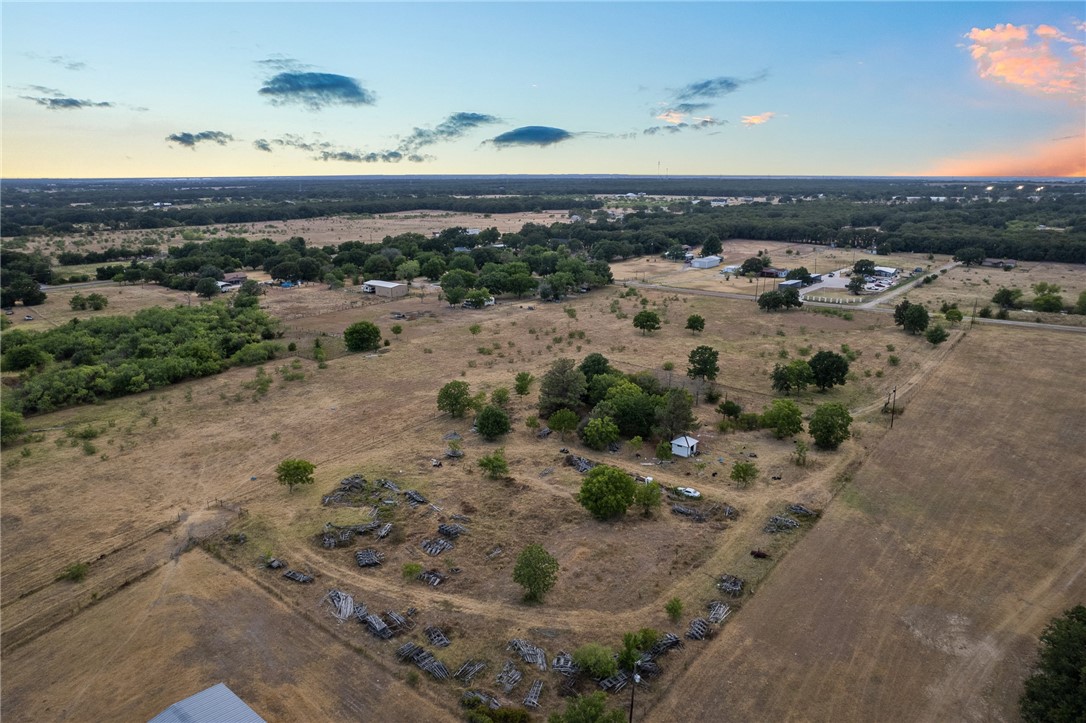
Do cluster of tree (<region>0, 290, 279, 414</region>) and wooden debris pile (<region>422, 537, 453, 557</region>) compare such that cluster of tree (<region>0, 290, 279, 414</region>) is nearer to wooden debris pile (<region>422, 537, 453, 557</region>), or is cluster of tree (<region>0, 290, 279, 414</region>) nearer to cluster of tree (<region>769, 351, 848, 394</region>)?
wooden debris pile (<region>422, 537, 453, 557</region>)

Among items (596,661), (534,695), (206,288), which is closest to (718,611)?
(596,661)

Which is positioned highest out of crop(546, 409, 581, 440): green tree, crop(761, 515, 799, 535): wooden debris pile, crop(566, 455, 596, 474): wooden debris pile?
crop(546, 409, 581, 440): green tree

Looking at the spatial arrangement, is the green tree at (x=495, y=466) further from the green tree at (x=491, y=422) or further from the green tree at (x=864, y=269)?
the green tree at (x=864, y=269)

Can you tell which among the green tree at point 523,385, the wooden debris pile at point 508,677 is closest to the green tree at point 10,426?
the green tree at point 523,385

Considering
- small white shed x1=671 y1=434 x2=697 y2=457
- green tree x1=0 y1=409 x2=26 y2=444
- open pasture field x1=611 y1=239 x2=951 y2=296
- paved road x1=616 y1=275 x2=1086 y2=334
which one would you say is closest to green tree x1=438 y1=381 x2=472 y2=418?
small white shed x1=671 y1=434 x2=697 y2=457

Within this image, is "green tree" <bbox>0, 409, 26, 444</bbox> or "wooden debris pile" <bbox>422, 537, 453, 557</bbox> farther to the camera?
"green tree" <bbox>0, 409, 26, 444</bbox>

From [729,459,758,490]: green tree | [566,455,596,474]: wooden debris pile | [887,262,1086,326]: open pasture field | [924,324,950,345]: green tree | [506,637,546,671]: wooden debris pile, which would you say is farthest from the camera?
[887,262,1086,326]: open pasture field

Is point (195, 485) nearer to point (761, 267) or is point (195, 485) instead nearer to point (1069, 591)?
point (1069, 591)
